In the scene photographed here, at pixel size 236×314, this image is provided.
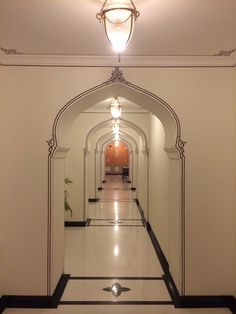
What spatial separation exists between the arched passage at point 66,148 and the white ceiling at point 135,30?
611 millimetres

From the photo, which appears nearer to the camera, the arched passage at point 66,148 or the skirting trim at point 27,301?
the skirting trim at point 27,301

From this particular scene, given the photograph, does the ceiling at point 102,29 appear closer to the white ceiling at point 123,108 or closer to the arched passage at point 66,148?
the arched passage at point 66,148

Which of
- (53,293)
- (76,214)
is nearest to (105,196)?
(76,214)

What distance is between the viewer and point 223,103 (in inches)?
191

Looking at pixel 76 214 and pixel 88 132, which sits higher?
pixel 88 132

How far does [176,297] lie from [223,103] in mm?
2885

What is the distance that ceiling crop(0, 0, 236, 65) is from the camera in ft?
10.5

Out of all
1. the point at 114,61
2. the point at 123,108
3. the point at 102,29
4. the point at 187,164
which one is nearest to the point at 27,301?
the point at 187,164

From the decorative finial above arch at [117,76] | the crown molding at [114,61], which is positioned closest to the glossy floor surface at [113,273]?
the decorative finial above arch at [117,76]

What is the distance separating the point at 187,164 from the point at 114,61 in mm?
1781

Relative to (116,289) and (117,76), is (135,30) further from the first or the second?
(116,289)

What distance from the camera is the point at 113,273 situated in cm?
618

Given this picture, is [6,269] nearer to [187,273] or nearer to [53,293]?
[53,293]

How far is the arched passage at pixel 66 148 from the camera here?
486cm
